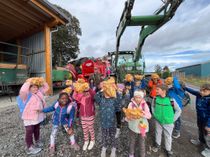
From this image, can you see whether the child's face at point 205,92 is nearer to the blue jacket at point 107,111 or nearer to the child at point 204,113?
the child at point 204,113

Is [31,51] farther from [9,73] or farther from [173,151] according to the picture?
[173,151]

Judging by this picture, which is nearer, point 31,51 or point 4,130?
point 4,130

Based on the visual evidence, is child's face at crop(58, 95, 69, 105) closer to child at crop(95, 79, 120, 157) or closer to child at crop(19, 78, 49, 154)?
child at crop(19, 78, 49, 154)

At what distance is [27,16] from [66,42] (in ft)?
41.6

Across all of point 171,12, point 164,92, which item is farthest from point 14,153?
point 171,12

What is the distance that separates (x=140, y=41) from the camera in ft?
18.8

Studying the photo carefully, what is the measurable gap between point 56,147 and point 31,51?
26.1ft

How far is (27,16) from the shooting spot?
22.9 feet

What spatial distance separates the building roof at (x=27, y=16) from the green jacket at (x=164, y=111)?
6.54m

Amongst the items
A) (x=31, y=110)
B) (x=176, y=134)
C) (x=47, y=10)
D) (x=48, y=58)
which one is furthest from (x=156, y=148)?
(x=47, y=10)

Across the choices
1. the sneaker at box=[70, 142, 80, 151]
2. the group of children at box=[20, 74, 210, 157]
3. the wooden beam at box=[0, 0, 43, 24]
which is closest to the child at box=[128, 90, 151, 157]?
the group of children at box=[20, 74, 210, 157]

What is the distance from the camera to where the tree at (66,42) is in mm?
18578

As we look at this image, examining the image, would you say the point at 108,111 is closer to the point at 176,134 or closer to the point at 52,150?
the point at 52,150

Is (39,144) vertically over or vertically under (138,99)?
under
